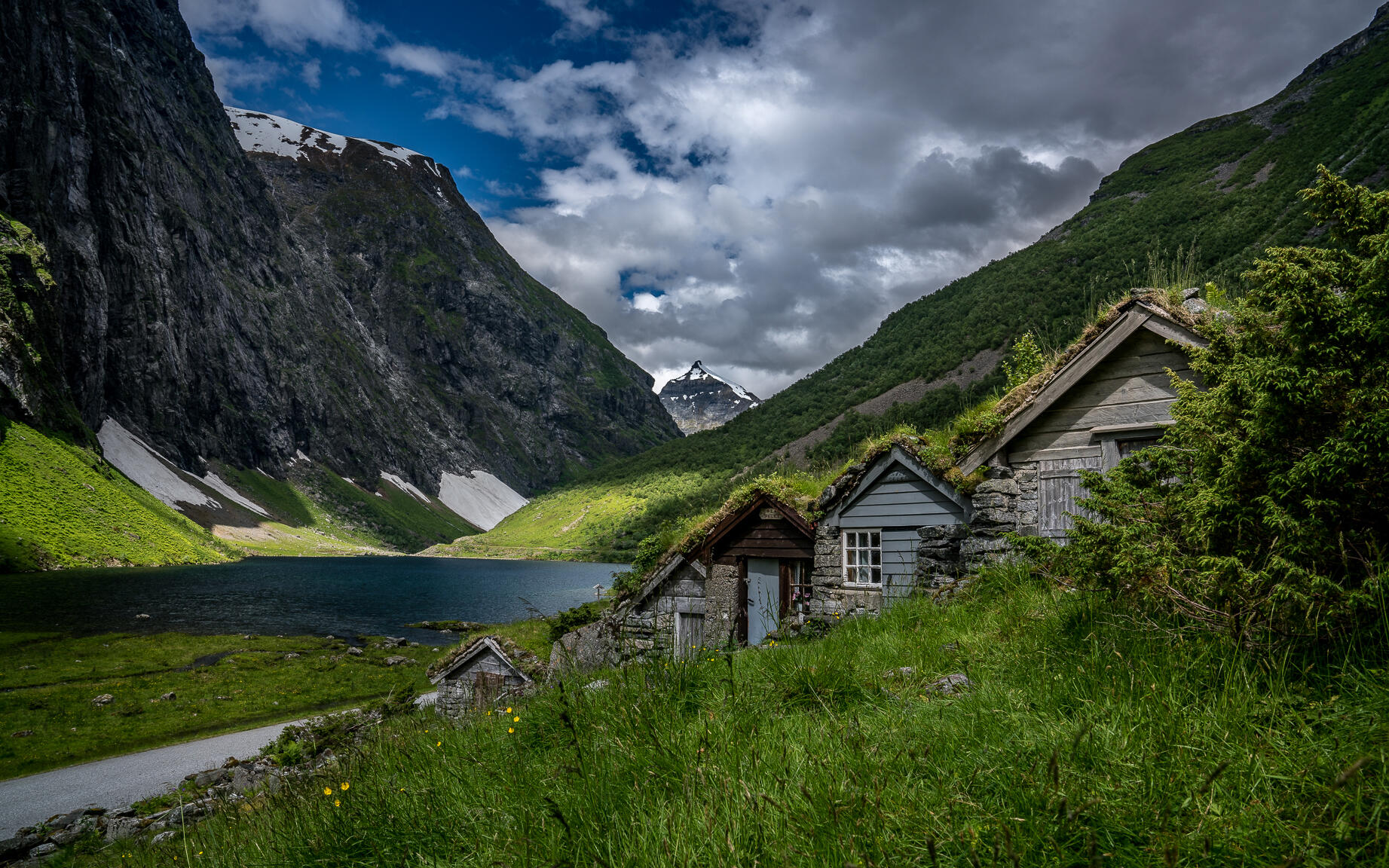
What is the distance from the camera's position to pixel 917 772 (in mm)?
3320

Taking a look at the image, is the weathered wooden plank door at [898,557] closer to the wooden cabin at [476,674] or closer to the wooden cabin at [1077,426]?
the wooden cabin at [1077,426]

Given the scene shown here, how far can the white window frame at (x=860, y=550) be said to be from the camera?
1689cm

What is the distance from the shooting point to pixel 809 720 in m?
4.29

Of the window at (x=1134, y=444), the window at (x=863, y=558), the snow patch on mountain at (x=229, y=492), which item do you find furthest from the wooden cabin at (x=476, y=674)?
the snow patch on mountain at (x=229, y=492)

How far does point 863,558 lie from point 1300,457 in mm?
13754

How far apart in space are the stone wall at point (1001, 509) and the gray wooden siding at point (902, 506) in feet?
4.87

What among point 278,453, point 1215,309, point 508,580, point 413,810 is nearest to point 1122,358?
point 1215,309

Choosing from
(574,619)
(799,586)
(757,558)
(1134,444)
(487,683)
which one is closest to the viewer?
(1134,444)

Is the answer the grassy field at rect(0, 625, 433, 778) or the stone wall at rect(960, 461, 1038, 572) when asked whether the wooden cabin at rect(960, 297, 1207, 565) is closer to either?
the stone wall at rect(960, 461, 1038, 572)

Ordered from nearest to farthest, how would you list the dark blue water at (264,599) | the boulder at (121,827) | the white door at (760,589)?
1. the white door at (760,589)
2. the boulder at (121,827)
3. the dark blue water at (264,599)

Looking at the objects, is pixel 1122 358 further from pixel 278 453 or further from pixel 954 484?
pixel 278 453

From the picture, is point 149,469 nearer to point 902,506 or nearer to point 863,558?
point 863,558

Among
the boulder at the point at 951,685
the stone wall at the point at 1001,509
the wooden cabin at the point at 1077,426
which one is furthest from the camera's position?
the stone wall at the point at 1001,509

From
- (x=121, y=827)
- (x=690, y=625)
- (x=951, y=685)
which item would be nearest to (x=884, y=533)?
(x=690, y=625)
